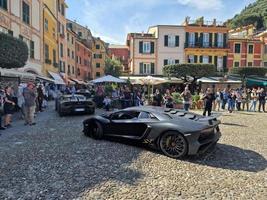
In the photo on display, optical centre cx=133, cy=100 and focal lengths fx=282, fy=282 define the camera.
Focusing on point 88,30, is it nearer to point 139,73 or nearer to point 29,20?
point 139,73

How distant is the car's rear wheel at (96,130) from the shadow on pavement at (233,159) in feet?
9.62

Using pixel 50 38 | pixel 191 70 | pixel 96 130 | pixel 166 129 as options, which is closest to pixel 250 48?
pixel 191 70

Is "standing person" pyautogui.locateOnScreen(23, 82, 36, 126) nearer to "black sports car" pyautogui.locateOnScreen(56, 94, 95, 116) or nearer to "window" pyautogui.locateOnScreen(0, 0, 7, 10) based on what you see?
"black sports car" pyautogui.locateOnScreen(56, 94, 95, 116)

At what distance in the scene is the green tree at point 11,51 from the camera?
1446 centimetres

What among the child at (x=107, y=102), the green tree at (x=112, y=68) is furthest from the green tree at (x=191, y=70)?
the green tree at (x=112, y=68)

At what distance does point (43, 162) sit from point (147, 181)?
2462 millimetres

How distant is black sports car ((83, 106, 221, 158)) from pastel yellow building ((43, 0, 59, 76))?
21586 millimetres

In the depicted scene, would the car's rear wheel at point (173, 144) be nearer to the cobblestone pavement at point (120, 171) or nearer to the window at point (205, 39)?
the cobblestone pavement at point (120, 171)

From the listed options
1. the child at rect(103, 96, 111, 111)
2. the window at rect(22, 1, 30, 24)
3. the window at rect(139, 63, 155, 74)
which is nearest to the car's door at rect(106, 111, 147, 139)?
the child at rect(103, 96, 111, 111)

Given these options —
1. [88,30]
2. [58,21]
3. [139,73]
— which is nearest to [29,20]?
[58,21]

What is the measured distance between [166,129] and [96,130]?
2645 mm

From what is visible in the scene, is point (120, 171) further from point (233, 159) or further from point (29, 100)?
point (29, 100)

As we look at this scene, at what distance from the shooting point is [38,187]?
4879 millimetres

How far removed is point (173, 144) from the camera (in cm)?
688
